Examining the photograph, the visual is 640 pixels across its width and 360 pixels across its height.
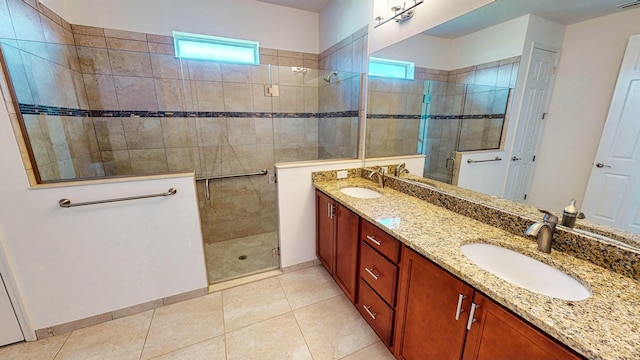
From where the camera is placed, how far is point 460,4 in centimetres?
137

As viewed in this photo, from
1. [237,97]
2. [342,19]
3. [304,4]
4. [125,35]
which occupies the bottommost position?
[237,97]

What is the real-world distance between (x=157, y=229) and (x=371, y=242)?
1576 millimetres

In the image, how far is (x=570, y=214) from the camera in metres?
1.04

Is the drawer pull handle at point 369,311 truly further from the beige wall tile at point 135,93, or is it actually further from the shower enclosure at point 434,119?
the beige wall tile at point 135,93

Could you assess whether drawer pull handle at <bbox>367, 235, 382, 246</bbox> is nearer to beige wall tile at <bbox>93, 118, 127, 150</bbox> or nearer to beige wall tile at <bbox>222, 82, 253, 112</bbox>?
beige wall tile at <bbox>222, 82, 253, 112</bbox>

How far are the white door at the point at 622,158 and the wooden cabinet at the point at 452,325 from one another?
0.66 meters

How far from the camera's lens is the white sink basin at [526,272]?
2.96ft

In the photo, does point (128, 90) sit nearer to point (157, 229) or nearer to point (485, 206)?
point (157, 229)

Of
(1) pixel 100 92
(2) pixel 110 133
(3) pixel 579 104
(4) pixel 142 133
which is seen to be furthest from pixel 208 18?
(3) pixel 579 104

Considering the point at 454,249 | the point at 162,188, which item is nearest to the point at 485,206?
the point at 454,249

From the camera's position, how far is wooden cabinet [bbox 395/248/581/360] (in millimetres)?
753

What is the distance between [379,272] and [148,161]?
2.03 metres

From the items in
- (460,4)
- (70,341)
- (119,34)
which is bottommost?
(70,341)

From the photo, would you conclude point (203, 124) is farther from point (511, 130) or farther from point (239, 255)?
point (511, 130)
